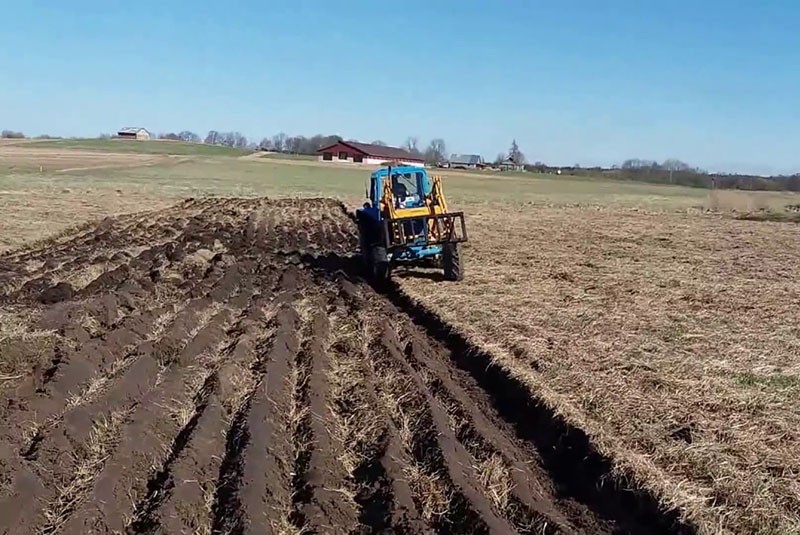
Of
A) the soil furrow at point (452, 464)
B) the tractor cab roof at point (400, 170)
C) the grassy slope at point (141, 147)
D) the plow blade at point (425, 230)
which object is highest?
the tractor cab roof at point (400, 170)

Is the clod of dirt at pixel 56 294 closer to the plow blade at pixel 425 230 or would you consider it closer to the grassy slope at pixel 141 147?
the plow blade at pixel 425 230

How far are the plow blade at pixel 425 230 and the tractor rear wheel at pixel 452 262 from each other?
150 millimetres

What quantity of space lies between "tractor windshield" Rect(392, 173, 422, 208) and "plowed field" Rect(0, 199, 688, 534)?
2.70m

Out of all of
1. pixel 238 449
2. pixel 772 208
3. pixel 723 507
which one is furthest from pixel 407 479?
pixel 772 208

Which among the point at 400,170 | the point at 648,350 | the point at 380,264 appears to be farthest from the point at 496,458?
the point at 400,170

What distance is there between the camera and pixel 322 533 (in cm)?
445

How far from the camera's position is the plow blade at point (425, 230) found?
41.8 ft

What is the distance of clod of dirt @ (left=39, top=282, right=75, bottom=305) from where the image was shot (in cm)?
1055

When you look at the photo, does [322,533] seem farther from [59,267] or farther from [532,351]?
[59,267]

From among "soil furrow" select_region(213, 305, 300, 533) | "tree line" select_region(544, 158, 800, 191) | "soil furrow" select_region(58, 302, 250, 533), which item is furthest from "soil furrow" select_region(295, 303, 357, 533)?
"tree line" select_region(544, 158, 800, 191)

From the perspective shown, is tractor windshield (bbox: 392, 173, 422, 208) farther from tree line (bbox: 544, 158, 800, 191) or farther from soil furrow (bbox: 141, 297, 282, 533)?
tree line (bbox: 544, 158, 800, 191)

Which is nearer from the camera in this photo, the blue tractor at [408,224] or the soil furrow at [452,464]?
A: the soil furrow at [452,464]

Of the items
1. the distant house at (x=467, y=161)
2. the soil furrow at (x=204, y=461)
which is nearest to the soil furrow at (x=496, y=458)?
the soil furrow at (x=204, y=461)

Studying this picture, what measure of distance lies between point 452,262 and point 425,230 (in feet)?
2.36
